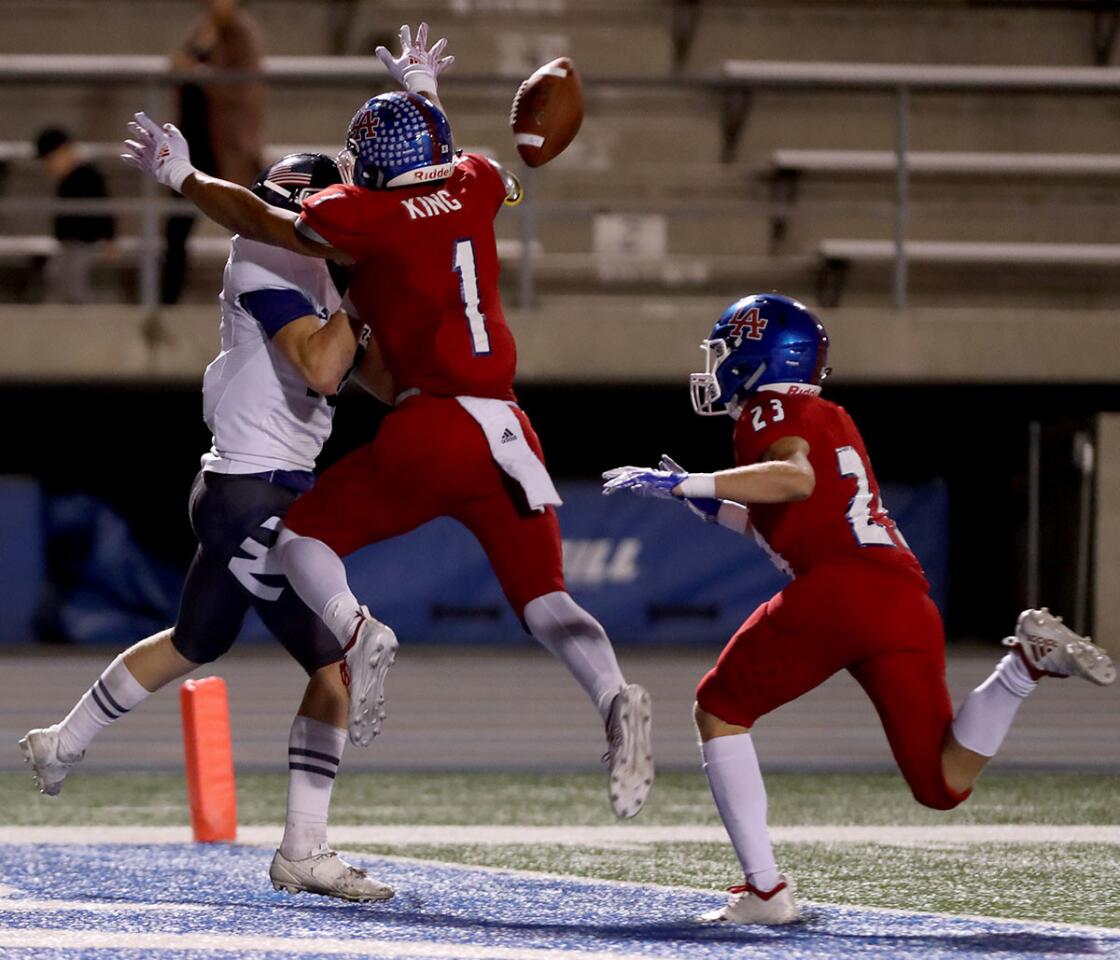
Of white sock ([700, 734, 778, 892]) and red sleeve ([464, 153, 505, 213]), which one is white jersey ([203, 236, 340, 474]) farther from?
white sock ([700, 734, 778, 892])

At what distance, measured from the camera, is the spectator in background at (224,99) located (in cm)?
974

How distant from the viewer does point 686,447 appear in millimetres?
11758

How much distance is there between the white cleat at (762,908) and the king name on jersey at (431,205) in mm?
1499

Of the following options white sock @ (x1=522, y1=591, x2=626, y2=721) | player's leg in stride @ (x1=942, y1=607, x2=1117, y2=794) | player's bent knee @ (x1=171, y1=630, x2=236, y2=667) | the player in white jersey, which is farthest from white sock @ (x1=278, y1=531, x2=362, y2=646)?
player's leg in stride @ (x1=942, y1=607, x2=1117, y2=794)

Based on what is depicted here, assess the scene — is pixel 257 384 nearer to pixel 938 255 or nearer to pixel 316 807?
pixel 316 807

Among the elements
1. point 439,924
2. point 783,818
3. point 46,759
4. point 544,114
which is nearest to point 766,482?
point 439,924

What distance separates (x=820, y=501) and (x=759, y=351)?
331 mm

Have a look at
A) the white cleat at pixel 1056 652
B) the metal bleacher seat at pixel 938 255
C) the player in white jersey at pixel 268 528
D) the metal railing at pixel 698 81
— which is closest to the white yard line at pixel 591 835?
the player in white jersey at pixel 268 528

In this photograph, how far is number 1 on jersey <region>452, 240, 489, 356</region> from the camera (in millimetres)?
3977

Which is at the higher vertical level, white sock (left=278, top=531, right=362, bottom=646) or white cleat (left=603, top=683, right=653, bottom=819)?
white sock (left=278, top=531, right=362, bottom=646)

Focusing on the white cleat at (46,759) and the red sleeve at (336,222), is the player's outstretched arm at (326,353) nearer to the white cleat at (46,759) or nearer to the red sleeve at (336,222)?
the red sleeve at (336,222)

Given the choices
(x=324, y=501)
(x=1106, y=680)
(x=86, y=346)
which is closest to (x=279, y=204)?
(x=324, y=501)

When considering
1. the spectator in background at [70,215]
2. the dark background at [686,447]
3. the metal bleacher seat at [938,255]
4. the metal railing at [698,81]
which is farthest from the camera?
the dark background at [686,447]

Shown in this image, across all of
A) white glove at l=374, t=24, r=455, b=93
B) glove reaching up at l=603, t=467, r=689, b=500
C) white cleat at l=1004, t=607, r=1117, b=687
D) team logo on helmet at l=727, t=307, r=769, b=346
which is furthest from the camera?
white glove at l=374, t=24, r=455, b=93
